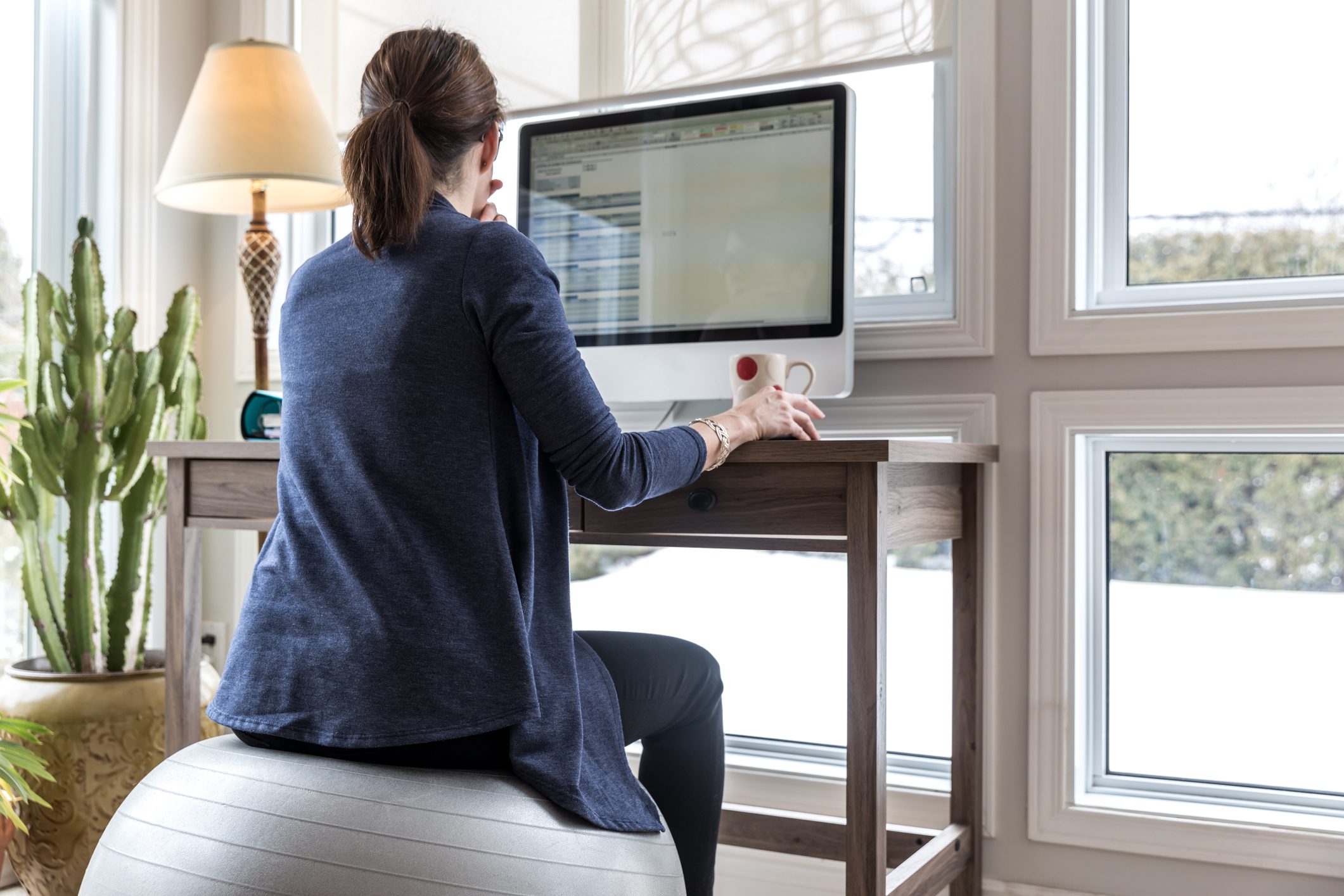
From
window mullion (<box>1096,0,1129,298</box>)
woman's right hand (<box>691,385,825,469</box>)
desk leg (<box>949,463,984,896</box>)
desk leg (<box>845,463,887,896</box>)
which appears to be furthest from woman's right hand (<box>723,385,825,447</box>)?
window mullion (<box>1096,0,1129,298</box>)

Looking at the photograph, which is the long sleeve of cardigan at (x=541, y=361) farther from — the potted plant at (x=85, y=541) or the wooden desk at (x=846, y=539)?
the potted plant at (x=85, y=541)

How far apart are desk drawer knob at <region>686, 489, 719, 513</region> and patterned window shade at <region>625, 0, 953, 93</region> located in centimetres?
89

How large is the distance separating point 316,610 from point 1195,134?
4.84ft

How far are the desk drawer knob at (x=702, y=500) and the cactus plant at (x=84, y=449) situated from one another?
3.61 feet

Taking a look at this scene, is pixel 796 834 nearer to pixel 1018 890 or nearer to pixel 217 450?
pixel 1018 890

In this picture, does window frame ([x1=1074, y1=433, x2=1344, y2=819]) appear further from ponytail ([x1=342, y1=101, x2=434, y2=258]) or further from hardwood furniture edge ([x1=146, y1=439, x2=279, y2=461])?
hardwood furniture edge ([x1=146, y1=439, x2=279, y2=461])

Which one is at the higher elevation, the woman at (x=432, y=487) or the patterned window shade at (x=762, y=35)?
the patterned window shade at (x=762, y=35)

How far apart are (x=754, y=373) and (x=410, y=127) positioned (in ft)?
1.91

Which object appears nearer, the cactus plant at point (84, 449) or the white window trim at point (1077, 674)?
the white window trim at point (1077, 674)

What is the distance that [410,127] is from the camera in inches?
46.4

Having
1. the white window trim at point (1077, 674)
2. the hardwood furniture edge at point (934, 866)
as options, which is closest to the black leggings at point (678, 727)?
the hardwood furniture edge at point (934, 866)

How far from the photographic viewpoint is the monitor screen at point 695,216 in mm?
1729

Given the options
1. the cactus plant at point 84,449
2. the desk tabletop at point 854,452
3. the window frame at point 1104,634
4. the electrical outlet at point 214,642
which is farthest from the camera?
the electrical outlet at point 214,642

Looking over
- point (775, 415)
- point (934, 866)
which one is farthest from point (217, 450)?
point (934, 866)
